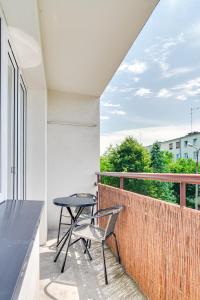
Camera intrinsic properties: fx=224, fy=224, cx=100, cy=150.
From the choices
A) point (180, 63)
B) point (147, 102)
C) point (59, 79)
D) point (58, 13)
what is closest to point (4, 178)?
point (58, 13)

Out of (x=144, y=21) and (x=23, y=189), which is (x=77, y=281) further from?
(x=144, y=21)

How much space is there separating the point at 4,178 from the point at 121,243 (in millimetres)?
1589

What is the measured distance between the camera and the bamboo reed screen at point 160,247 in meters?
1.41

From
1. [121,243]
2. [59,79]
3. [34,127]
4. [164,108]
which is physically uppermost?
[164,108]

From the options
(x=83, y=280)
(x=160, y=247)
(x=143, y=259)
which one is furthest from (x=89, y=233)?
(x=160, y=247)

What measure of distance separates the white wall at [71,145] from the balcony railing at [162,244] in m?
1.86

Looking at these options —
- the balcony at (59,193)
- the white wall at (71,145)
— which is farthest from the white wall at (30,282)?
the white wall at (71,145)

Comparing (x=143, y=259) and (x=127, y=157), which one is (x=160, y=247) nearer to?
(x=143, y=259)

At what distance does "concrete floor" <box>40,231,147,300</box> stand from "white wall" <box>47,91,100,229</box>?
149cm

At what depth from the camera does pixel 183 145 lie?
1720 centimetres

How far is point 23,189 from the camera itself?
304cm

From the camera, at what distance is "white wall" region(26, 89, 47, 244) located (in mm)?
3334

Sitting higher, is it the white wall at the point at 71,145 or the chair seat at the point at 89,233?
the white wall at the point at 71,145

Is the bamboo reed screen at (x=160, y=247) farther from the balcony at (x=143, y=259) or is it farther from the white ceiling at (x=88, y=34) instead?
the white ceiling at (x=88, y=34)
